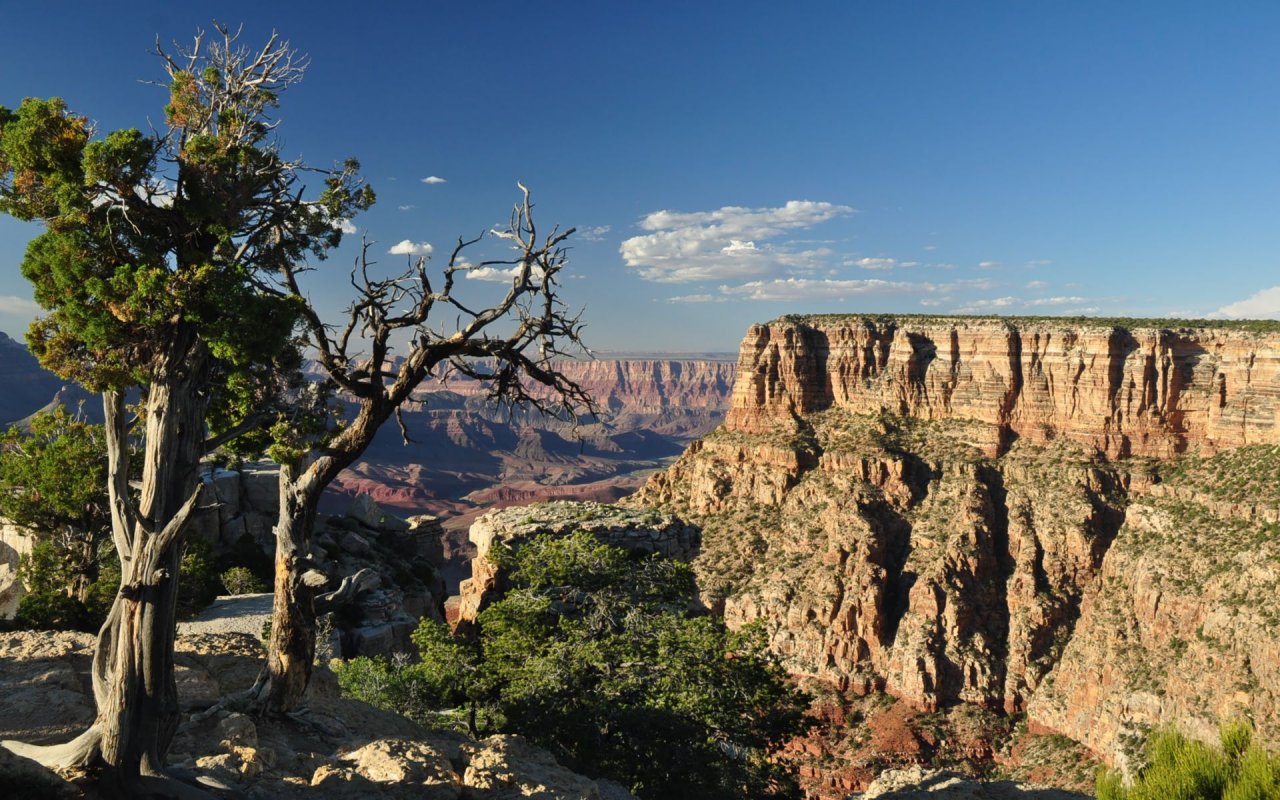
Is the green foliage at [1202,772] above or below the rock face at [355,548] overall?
above

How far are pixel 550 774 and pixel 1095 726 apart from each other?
65.7m

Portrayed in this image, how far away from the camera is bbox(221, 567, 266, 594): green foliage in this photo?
118 ft

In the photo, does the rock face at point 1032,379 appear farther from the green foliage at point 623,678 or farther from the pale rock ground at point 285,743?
the pale rock ground at point 285,743

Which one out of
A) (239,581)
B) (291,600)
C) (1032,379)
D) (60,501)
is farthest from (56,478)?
(1032,379)

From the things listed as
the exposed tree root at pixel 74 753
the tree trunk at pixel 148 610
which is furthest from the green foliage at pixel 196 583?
the tree trunk at pixel 148 610

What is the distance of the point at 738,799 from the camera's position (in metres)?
15.5

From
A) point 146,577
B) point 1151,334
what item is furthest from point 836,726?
point 146,577

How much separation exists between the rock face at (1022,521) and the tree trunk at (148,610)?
6190cm

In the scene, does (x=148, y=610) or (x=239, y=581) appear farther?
(x=239, y=581)

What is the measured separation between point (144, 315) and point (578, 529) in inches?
736

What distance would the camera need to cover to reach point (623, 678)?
1708 centimetres

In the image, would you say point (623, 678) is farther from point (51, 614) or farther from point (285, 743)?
point (51, 614)

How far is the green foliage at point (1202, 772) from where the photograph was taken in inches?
440

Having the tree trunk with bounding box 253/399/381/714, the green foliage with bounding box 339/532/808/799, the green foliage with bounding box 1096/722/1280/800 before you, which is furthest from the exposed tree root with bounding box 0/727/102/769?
the green foliage with bounding box 1096/722/1280/800
